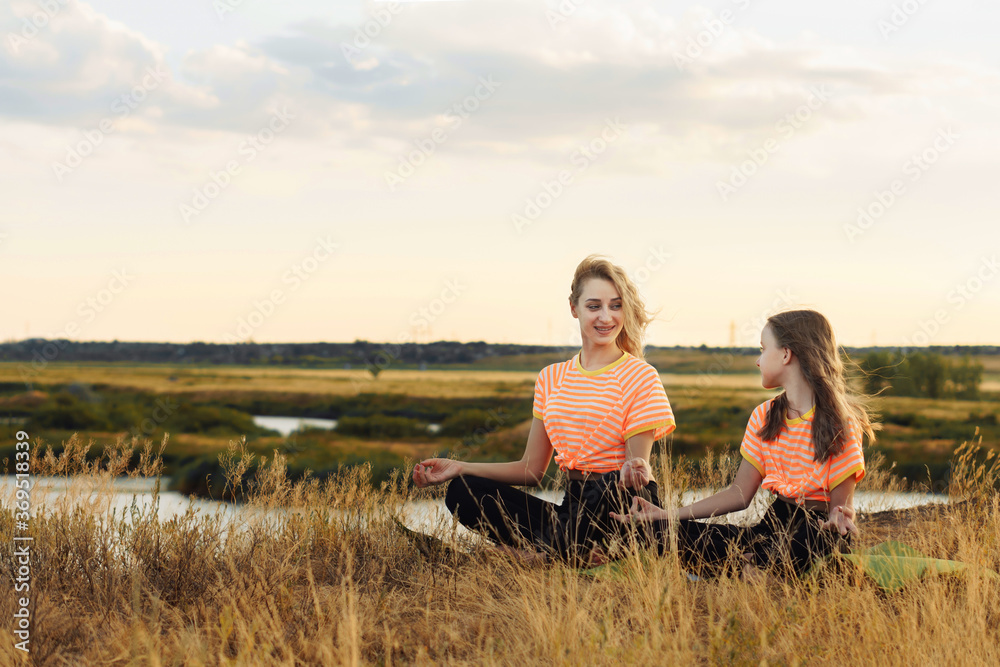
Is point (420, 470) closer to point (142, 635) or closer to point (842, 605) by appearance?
point (142, 635)

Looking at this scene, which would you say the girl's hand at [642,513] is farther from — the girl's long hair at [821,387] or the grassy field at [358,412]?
the grassy field at [358,412]

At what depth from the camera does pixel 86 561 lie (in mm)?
4715

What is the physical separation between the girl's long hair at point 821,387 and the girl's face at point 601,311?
0.83m

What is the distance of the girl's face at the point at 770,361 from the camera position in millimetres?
4242

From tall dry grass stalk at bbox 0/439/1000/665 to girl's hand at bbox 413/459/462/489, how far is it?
0.55 metres

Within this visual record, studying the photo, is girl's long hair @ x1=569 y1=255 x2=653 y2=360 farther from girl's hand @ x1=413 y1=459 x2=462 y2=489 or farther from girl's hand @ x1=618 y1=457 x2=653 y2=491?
girl's hand @ x1=413 y1=459 x2=462 y2=489

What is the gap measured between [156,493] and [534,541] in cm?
230

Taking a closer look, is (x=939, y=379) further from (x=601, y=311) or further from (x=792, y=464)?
(x=601, y=311)

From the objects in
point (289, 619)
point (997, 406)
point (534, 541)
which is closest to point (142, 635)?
point (289, 619)

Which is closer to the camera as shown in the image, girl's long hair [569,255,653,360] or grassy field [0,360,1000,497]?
girl's long hair [569,255,653,360]

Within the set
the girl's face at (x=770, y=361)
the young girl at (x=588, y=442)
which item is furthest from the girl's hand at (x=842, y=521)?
the young girl at (x=588, y=442)

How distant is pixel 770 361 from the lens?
4250 mm

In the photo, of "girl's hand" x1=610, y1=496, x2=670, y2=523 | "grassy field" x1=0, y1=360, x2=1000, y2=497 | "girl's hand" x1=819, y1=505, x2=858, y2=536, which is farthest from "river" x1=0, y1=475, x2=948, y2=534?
"grassy field" x1=0, y1=360, x2=1000, y2=497

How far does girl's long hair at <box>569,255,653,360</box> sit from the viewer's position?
4391 mm
